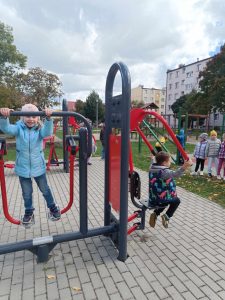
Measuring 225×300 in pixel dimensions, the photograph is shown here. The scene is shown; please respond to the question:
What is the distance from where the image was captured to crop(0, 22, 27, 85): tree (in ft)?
75.6

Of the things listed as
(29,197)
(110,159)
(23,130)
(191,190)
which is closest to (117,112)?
(110,159)

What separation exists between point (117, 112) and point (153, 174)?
0.86m

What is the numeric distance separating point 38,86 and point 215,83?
20.1m

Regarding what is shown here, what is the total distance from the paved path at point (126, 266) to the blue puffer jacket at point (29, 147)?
3.00 feet

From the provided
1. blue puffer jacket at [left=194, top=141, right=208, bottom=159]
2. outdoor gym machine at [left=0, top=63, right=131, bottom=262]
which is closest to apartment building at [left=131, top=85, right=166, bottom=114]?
blue puffer jacket at [left=194, top=141, right=208, bottom=159]

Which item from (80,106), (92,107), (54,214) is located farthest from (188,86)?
(54,214)

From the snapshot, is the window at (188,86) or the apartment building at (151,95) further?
the apartment building at (151,95)

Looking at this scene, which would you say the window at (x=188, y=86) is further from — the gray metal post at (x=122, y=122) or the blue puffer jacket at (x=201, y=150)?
the gray metal post at (x=122, y=122)

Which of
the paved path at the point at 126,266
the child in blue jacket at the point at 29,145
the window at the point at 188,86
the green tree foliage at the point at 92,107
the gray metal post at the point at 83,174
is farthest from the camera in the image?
the window at the point at 188,86

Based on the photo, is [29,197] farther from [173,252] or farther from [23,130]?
[173,252]

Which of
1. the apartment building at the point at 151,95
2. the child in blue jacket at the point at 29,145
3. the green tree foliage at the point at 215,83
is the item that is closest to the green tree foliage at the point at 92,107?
the green tree foliage at the point at 215,83

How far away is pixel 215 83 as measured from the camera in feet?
94.1

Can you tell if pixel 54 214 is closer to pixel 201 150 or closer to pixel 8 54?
pixel 201 150

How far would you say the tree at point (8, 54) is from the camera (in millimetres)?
23031
